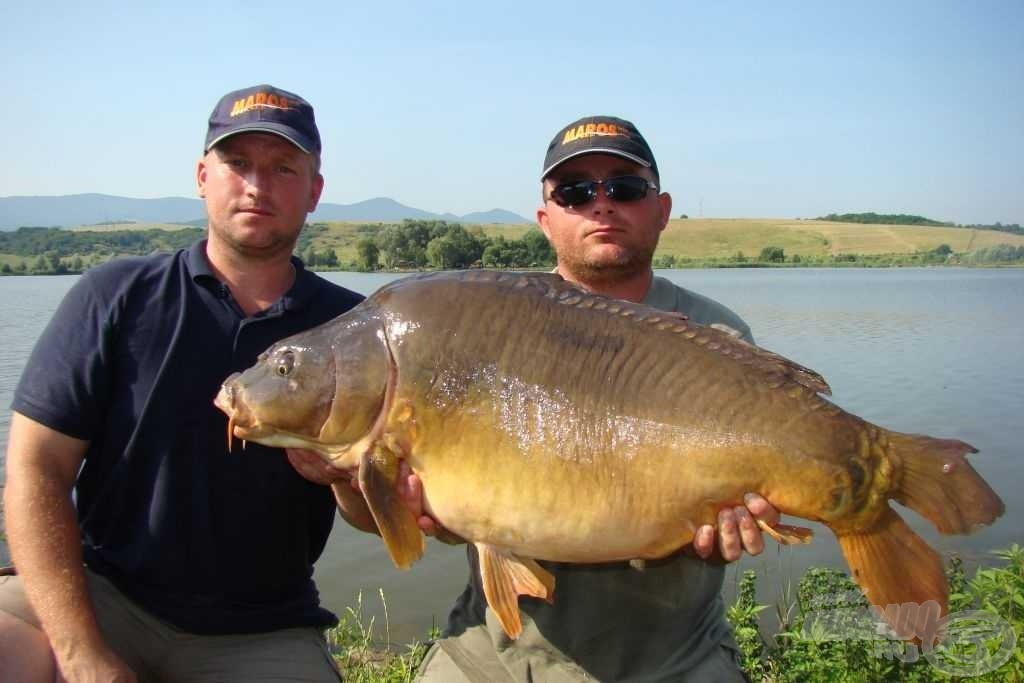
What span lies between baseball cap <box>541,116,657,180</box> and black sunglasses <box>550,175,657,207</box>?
0.26 ft

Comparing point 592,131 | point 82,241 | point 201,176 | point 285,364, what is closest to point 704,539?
point 285,364

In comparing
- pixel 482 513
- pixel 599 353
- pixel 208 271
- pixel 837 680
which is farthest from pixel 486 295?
pixel 837 680

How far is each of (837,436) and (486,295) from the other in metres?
1.00

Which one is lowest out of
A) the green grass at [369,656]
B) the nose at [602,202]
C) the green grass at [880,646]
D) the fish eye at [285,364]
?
the green grass at [369,656]

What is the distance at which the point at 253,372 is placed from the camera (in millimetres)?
2189

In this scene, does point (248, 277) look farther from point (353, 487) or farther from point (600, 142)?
point (600, 142)

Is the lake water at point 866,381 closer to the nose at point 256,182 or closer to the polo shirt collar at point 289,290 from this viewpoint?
the polo shirt collar at point 289,290

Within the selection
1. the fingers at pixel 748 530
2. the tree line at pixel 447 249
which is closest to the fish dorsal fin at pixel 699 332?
the fingers at pixel 748 530

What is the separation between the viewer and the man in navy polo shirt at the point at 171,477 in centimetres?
250

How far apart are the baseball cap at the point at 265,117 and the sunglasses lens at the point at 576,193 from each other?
39.0 inches

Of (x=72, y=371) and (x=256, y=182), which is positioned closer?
(x=72, y=371)

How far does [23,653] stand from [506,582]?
1491 millimetres

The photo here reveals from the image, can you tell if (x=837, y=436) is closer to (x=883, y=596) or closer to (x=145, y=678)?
(x=883, y=596)

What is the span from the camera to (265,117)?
285cm
